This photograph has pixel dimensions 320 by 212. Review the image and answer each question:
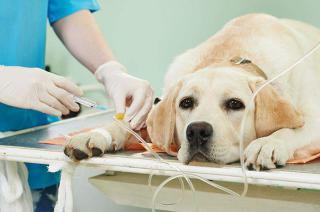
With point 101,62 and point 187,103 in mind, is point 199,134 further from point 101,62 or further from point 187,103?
point 101,62

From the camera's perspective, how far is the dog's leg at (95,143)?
99 cm

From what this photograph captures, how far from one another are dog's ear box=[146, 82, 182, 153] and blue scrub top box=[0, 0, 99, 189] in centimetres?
34

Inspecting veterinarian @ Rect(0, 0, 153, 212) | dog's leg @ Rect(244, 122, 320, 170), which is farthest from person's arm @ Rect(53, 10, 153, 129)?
dog's leg @ Rect(244, 122, 320, 170)

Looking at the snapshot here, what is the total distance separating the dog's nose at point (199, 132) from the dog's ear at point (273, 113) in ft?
0.46

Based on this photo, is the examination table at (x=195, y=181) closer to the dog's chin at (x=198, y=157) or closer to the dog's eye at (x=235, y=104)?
the dog's chin at (x=198, y=157)

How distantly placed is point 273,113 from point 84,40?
693 millimetres

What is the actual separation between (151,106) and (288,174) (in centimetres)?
54

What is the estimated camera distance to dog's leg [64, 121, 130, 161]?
0.99 m

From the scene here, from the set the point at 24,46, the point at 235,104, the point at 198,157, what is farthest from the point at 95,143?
the point at 24,46

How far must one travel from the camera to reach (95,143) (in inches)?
40.0

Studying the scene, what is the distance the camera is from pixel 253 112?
107 cm

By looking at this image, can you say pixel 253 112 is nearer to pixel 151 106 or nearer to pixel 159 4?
pixel 151 106

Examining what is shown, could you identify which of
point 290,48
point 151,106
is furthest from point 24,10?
point 290,48

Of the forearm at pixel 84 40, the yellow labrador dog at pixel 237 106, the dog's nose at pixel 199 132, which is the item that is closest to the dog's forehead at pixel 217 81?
the yellow labrador dog at pixel 237 106
